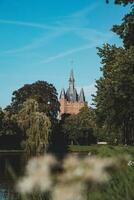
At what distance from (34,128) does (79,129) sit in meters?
47.1

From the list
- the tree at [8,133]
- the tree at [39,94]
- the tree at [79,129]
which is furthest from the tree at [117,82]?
the tree at [79,129]

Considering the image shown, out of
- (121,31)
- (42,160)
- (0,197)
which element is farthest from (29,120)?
(42,160)

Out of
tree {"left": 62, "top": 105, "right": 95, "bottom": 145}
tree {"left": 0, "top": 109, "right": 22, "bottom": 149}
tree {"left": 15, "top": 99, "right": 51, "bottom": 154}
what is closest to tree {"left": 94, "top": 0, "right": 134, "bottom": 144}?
tree {"left": 15, "top": 99, "right": 51, "bottom": 154}

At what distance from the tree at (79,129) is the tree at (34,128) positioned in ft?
134

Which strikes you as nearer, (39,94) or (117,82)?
(117,82)

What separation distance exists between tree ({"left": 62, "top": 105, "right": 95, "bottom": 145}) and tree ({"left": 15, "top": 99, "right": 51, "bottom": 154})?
134ft

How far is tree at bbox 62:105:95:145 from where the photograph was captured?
10569 cm

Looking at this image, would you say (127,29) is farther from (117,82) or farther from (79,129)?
(79,129)

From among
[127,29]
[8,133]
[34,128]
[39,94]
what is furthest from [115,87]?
[39,94]

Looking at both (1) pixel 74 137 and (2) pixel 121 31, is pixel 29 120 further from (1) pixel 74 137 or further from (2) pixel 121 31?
(1) pixel 74 137

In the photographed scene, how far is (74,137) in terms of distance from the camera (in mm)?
105312

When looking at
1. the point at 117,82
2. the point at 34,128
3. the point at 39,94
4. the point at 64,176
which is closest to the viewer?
the point at 64,176

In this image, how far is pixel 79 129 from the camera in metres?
106

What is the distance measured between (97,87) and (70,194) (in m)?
36.1
